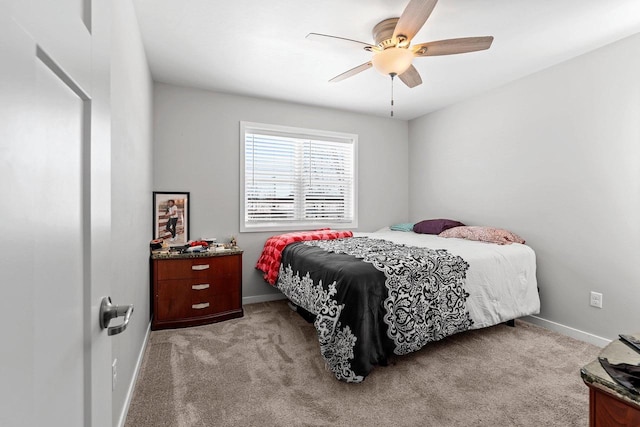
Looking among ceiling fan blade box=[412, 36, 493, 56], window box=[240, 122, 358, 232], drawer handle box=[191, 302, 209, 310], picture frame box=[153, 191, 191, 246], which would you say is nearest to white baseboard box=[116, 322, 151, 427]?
drawer handle box=[191, 302, 209, 310]

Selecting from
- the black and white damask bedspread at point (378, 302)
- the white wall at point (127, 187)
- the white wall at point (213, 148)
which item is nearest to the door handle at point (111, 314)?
the white wall at point (127, 187)

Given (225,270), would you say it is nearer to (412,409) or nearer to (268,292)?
(268,292)

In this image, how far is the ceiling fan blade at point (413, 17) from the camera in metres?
1.76

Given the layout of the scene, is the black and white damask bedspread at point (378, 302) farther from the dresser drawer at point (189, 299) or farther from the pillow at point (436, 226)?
the pillow at point (436, 226)

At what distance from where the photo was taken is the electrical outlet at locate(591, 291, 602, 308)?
2.69 metres

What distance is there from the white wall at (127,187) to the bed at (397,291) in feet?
3.90

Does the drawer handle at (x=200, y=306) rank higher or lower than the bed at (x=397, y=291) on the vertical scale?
lower

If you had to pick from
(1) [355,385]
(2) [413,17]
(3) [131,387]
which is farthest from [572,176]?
(3) [131,387]

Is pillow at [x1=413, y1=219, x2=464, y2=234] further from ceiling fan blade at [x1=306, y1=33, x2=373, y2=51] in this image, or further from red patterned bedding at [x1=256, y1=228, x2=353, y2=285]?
ceiling fan blade at [x1=306, y1=33, x2=373, y2=51]

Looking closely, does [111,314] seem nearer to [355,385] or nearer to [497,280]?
[355,385]

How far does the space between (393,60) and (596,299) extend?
272 cm

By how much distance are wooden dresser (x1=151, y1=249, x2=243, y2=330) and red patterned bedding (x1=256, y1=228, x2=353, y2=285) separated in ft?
1.23

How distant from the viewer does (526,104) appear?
327 cm

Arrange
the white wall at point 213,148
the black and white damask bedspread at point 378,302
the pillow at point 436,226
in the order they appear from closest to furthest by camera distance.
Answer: the black and white damask bedspread at point 378,302, the white wall at point 213,148, the pillow at point 436,226
